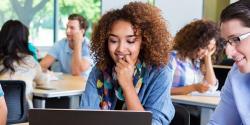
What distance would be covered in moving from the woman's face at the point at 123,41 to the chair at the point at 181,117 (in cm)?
33

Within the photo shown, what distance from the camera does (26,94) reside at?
3.30m

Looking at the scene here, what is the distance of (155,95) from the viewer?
1816 millimetres

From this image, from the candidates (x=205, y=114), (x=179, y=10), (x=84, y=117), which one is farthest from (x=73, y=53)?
(x=179, y=10)

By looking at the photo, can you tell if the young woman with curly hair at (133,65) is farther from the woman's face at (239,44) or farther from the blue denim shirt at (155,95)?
the woman's face at (239,44)

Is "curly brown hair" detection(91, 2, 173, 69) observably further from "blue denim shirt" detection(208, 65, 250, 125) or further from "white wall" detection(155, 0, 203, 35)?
A: "white wall" detection(155, 0, 203, 35)

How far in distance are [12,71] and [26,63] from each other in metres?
0.13

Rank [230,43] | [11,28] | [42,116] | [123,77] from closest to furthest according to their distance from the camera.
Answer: [42,116] → [230,43] → [123,77] → [11,28]

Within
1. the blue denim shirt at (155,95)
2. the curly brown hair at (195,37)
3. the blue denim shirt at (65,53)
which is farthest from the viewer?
the blue denim shirt at (65,53)

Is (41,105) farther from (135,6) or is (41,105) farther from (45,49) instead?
(45,49)

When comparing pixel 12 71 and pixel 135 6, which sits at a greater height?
pixel 135 6

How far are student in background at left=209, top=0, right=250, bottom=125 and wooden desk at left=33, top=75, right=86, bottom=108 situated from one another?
1914mm

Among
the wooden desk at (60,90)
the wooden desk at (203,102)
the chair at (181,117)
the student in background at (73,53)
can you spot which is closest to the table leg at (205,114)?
the wooden desk at (203,102)

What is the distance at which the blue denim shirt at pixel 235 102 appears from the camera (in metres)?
1.62

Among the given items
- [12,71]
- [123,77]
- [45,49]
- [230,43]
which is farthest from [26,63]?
[45,49]
